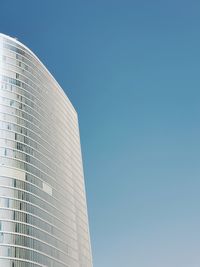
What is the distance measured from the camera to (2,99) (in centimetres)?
14325

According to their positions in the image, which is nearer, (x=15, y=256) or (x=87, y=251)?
(x=15, y=256)

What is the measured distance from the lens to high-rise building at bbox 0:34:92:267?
127 metres

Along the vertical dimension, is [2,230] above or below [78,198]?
below

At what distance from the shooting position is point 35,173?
475ft

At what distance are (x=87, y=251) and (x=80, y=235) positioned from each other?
10817 mm

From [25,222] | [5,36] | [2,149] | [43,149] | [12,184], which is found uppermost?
[5,36]

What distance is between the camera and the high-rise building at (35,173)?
12681cm

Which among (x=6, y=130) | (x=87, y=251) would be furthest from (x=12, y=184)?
(x=87, y=251)

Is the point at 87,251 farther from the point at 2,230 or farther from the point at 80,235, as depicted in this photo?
the point at 2,230

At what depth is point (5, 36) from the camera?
513 ft

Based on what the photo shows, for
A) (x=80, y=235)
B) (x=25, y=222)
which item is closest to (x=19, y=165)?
(x=25, y=222)

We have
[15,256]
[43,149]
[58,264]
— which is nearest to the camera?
[15,256]

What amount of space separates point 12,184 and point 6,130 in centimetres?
1902

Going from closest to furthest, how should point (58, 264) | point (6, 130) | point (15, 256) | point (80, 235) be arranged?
point (15, 256)
point (6, 130)
point (58, 264)
point (80, 235)
